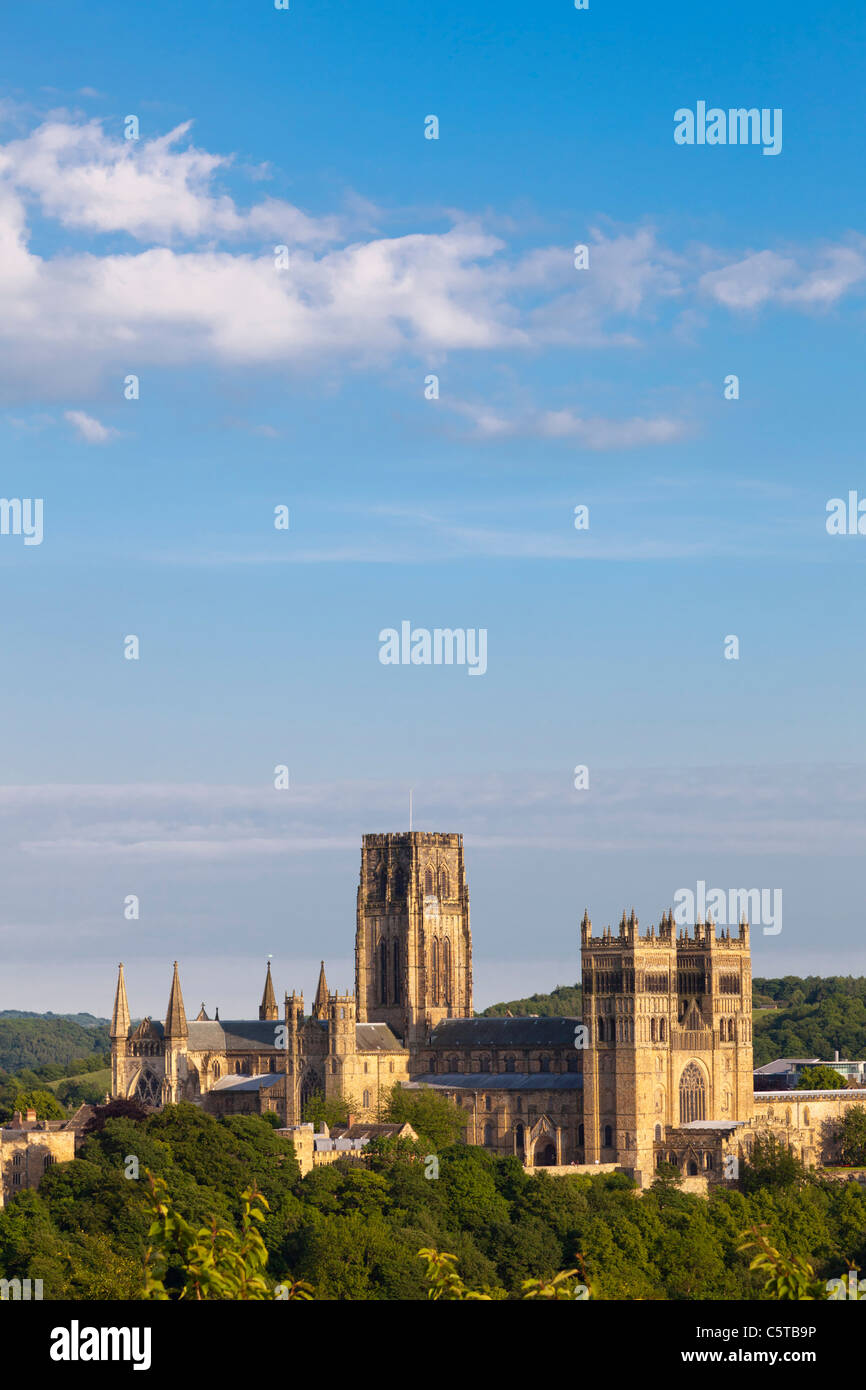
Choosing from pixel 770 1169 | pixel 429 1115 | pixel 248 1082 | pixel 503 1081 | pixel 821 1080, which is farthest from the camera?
pixel 821 1080

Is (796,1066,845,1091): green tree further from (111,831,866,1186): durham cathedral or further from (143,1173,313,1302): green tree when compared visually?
(143,1173,313,1302): green tree

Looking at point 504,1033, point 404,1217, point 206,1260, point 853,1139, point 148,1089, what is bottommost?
point 404,1217

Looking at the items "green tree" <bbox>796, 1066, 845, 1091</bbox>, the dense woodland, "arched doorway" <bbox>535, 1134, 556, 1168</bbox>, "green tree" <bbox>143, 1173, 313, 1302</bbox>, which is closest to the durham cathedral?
"arched doorway" <bbox>535, 1134, 556, 1168</bbox>

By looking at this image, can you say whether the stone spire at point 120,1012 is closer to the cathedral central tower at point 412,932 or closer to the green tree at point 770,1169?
the cathedral central tower at point 412,932

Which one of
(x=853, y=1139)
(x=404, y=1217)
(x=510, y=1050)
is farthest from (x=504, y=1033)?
(x=404, y=1217)

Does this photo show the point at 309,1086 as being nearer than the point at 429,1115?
No

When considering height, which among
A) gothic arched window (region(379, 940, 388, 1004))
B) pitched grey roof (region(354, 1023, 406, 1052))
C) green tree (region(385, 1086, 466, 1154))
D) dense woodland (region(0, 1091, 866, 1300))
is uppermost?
gothic arched window (region(379, 940, 388, 1004))

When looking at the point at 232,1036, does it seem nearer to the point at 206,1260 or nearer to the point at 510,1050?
the point at 510,1050
